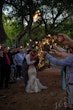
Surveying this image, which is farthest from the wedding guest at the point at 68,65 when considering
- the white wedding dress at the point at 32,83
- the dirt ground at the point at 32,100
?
the white wedding dress at the point at 32,83

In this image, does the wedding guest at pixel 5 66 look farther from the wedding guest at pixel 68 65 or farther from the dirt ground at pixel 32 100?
the wedding guest at pixel 68 65

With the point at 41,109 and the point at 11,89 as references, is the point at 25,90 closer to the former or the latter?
the point at 11,89

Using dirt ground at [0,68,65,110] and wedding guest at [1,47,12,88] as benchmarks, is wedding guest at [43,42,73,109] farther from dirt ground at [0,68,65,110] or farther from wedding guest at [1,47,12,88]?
wedding guest at [1,47,12,88]

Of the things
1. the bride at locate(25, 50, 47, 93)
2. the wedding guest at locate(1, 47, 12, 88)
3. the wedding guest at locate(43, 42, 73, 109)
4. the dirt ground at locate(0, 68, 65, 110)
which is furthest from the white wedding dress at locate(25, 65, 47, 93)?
the wedding guest at locate(43, 42, 73, 109)

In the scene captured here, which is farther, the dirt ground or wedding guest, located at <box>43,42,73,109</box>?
the dirt ground

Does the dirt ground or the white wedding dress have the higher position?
the white wedding dress

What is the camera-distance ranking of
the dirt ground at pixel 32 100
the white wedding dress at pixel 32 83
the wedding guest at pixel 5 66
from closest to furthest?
the dirt ground at pixel 32 100
the white wedding dress at pixel 32 83
the wedding guest at pixel 5 66

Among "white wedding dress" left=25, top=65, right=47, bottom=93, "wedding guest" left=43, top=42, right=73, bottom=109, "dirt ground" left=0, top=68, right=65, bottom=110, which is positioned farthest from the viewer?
"white wedding dress" left=25, top=65, right=47, bottom=93

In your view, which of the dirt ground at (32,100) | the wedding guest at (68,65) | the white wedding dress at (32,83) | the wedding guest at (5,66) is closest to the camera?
the wedding guest at (68,65)

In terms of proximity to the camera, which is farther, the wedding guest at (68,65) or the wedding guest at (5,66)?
the wedding guest at (5,66)

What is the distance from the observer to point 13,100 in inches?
442

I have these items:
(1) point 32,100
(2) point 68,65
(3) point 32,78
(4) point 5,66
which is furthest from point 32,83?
(2) point 68,65

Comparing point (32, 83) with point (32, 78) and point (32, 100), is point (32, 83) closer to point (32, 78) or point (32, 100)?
point (32, 78)

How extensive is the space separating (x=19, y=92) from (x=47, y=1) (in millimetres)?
13526
